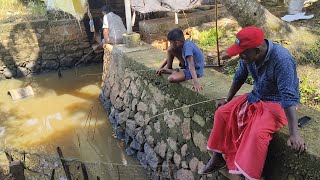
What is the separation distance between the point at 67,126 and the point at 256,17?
4.88m

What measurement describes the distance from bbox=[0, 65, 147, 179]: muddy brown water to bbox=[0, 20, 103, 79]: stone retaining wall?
949 millimetres

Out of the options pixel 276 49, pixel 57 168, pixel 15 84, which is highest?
pixel 276 49

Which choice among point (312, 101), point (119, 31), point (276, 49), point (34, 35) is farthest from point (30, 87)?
point (276, 49)

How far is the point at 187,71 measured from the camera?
4.55 metres

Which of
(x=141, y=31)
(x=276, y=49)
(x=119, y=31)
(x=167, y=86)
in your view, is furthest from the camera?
(x=141, y=31)

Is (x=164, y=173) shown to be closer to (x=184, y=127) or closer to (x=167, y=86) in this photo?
(x=184, y=127)

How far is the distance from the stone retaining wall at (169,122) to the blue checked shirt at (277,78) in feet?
1.27

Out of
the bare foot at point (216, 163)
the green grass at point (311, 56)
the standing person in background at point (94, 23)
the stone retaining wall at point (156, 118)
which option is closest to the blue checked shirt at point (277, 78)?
the bare foot at point (216, 163)

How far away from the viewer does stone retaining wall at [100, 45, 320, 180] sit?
2.94 meters

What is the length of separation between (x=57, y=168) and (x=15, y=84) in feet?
19.7

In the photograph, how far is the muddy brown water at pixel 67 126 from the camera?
20.7ft

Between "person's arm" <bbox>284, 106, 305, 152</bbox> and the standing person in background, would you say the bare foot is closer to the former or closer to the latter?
"person's arm" <bbox>284, 106, 305, 152</bbox>

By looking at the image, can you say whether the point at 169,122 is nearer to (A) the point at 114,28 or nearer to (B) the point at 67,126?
(B) the point at 67,126

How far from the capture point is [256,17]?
609cm
